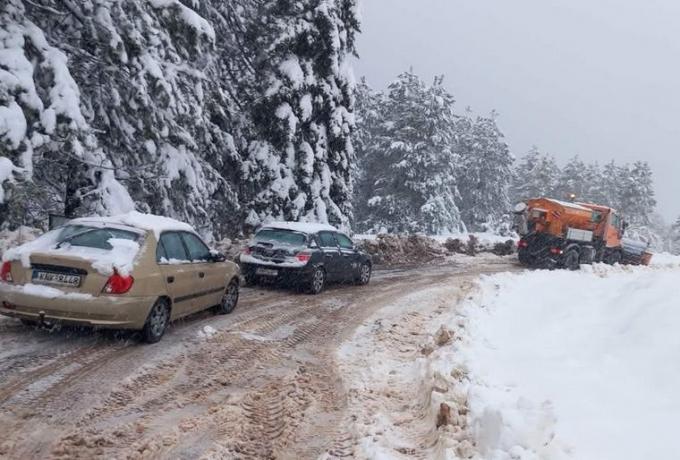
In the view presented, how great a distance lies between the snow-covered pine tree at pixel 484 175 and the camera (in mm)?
53375

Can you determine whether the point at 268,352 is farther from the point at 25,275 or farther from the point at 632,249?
the point at 632,249

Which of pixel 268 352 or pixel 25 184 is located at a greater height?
pixel 25 184

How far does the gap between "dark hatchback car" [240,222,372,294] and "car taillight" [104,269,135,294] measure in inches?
231

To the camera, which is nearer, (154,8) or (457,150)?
(154,8)

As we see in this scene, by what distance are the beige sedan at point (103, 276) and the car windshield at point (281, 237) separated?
465 centimetres

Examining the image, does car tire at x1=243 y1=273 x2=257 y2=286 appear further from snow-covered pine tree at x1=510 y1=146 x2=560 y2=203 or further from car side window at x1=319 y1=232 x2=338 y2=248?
snow-covered pine tree at x1=510 y1=146 x2=560 y2=203

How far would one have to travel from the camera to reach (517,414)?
14.3 feet

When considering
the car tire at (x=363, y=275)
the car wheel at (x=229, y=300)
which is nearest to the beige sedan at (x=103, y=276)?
the car wheel at (x=229, y=300)

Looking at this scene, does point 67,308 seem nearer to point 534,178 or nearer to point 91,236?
point 91,236

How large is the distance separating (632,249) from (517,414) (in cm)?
2739

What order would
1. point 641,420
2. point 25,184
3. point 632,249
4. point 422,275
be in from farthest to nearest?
point 632,249, point 422,275, point 25,184, point 641,420

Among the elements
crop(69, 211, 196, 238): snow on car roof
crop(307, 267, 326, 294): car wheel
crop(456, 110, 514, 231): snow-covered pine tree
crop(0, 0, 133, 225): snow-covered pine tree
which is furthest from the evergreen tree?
crop(456, 110, 514, 231): snow-covered pine tree

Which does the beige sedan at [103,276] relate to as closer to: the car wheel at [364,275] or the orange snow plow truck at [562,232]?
the car wheel at [364,275]

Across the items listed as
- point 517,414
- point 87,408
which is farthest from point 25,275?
point 517,414
